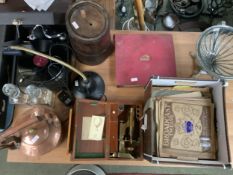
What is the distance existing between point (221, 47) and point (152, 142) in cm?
41

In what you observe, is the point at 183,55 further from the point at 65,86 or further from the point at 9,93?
the point at 9,93

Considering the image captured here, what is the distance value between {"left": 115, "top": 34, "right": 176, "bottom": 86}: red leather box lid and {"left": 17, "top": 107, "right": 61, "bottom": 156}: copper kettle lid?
0.26m

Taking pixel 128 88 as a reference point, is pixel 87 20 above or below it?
above

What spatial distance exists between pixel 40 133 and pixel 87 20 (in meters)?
0.38

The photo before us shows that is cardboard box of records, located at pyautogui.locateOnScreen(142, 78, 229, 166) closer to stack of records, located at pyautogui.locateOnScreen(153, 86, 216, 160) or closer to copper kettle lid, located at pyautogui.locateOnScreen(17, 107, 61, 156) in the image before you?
stack of records, located at pyautogui.locateOnScreen(153, 86, 216, 160)

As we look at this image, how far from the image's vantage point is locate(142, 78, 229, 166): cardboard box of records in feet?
2.64

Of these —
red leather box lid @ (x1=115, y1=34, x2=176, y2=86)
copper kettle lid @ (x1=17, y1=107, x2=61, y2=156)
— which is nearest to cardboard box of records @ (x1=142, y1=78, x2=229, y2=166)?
red leather box lid @ (x1=115, y1=34, x2=176, y2=86)

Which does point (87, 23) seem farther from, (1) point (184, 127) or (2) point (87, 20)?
(1) point (184, 127)

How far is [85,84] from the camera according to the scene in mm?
981

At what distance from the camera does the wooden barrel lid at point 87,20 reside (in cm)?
83

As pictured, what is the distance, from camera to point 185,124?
2.71 ft

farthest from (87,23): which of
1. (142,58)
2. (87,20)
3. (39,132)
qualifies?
(39,132)

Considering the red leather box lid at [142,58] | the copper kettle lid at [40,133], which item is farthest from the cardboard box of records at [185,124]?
the copper kettle lid at [40,133]

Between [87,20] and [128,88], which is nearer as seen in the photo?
[87,20]
